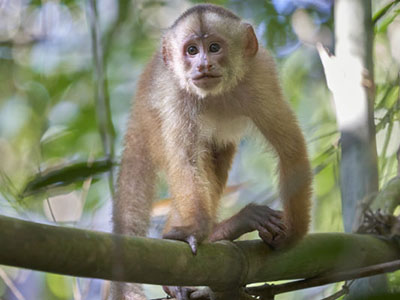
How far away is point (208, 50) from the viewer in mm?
4453

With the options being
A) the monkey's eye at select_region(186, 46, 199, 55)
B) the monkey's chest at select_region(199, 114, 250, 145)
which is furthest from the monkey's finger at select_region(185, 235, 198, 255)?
the monkey's eye at select_region(186, 46, 199, 55)

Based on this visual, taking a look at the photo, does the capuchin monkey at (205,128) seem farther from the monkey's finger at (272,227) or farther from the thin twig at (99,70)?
the thin twig at (99,70)

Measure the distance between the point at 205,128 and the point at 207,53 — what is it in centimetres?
61

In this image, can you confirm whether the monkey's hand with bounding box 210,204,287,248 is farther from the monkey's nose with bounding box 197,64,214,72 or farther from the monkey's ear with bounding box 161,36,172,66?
the monkey's ear with bounding box 161,36,172,66

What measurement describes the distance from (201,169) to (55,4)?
8.87ft

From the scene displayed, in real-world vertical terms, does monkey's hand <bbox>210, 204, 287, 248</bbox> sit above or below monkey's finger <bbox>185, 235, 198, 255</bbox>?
below

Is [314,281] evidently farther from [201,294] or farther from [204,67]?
[204,67]

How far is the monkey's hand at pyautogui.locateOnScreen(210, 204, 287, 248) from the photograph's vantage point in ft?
12.1

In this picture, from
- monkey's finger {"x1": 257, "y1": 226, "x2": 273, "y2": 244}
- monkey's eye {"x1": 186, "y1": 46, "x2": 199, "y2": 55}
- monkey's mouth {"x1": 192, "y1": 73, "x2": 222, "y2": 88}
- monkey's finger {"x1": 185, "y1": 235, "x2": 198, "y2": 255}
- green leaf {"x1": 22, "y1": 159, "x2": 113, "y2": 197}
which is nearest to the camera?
green leaf {"x1": 22, "y1": 159, "x2": 113, "y2": 197}

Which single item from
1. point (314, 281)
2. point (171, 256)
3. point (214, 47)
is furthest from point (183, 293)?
point (214, 47)

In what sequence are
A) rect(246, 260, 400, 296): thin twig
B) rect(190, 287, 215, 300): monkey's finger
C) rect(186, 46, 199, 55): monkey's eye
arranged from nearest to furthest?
rect(246, 260, 400, 296): thin twig → rect(190, 287, 215, 300): monkey's finger → rect(186, 46, 199, 55): monkey's eye

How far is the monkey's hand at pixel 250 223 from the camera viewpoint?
3686 millimetres

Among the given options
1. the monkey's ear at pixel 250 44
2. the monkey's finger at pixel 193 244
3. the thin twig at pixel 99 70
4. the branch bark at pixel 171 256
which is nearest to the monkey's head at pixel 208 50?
the monkey's ear at pixel 250 44

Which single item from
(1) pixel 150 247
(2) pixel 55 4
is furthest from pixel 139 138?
(2) pixel 55 4
